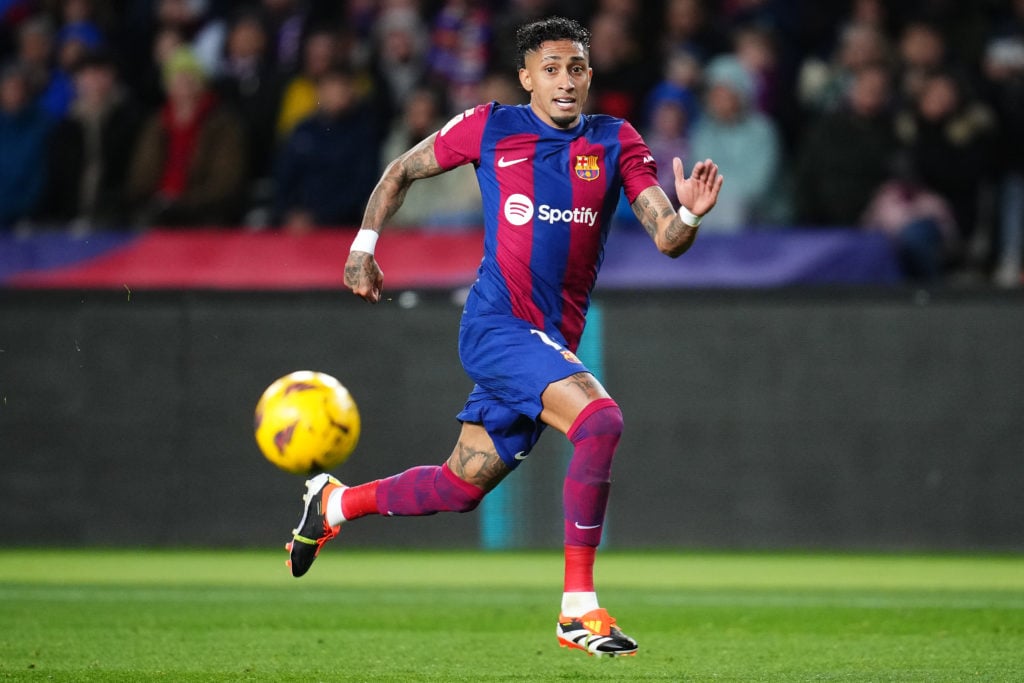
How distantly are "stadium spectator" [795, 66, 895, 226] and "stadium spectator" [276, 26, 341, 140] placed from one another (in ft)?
12.2

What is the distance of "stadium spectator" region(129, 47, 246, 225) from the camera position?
1227cm

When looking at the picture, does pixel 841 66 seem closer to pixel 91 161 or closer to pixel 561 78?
pixel 91 161

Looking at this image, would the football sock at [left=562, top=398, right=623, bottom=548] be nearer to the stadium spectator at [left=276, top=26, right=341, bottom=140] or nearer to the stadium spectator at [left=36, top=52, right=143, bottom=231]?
the stadium spectator at [left=276, top=26, right=341, bottom=140]

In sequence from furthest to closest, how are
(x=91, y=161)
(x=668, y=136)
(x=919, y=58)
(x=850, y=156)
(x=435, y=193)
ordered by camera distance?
(x=91, y=161) → (x=919, y=58) → (x=435, y=193) → (x=668, y=136) → (x=850, y=156)

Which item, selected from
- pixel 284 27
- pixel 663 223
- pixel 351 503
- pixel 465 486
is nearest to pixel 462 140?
Answer: pixel 663 223

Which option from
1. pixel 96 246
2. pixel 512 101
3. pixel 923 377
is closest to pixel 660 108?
pixel 512 101

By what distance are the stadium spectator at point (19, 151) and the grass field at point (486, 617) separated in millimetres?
2937

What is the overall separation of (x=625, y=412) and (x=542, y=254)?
475 centimetres

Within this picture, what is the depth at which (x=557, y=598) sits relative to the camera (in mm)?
8945

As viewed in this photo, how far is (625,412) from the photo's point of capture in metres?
11.1

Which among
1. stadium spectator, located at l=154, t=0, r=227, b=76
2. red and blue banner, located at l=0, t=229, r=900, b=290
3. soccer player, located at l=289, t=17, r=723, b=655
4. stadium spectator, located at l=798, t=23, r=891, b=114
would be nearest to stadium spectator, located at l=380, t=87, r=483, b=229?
red and blue banner, located at l=0, t=229, r=900, b=290

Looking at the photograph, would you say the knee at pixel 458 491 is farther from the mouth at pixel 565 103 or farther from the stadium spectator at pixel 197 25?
the stadium spectator at pixel 197 25

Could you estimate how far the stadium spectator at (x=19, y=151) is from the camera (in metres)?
12.7

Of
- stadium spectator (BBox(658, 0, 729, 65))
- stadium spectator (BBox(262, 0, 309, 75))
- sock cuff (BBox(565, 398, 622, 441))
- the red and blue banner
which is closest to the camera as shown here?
sock cuff (BBox(565, 398, 622, 441))
